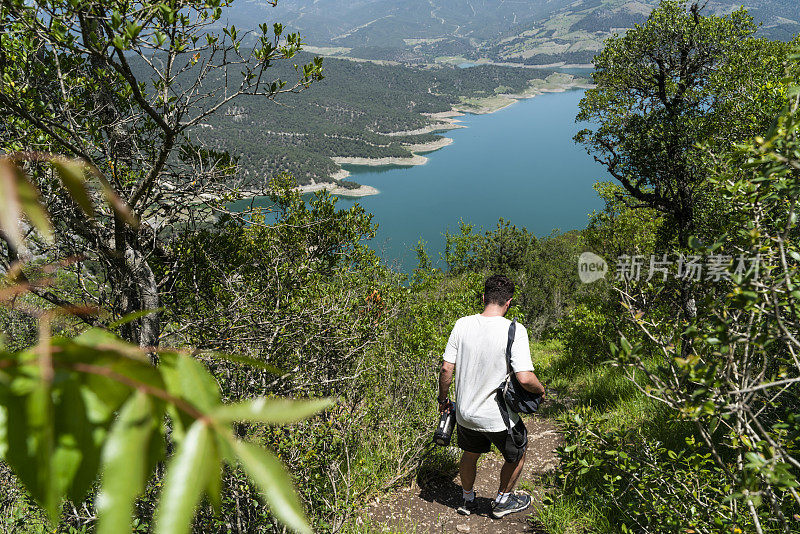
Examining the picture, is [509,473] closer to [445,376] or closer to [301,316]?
[445,376]

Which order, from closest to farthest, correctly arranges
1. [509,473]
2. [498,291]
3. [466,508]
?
[498,291] < [509,473] < [466,508]

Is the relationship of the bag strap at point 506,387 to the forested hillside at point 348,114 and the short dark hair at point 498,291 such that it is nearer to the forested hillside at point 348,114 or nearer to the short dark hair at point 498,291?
the short dark hair at point 498,291

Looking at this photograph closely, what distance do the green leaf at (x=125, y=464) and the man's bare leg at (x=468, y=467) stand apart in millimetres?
3688

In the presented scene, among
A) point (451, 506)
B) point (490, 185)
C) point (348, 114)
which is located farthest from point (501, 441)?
point (348, 114)

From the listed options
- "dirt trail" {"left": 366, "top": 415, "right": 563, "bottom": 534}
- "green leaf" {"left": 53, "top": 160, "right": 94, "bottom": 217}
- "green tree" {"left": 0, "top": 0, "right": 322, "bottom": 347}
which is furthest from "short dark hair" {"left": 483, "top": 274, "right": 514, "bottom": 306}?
"green leaf" {"left": 53, "top": 160, "right": 94, "bottom": 217}

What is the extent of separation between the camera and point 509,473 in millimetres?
3637

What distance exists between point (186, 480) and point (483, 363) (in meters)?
3.12

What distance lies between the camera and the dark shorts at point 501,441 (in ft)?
11.1

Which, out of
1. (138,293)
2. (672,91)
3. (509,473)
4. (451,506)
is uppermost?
(672,91)

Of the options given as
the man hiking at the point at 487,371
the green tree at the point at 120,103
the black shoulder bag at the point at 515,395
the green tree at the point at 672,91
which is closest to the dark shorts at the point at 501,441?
the man hiking at the point at 487,371

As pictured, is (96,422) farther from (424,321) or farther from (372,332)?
(424,321)

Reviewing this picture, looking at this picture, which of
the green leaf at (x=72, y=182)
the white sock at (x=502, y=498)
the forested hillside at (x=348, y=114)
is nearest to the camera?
the green leaf at (x=72, y=182)

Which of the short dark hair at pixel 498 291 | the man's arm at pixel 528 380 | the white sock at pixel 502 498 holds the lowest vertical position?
the white sock at pixel 502 498

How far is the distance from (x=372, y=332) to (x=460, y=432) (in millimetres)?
1702
